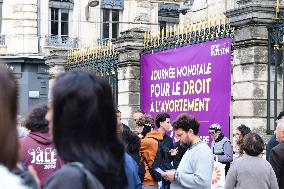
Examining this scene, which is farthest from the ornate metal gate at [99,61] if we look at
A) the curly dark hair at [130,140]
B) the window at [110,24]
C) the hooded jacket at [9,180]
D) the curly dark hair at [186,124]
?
the hooded jacket at [9,180]

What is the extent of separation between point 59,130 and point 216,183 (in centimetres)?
784

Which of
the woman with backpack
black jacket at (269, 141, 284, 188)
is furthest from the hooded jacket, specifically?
black jacket at (269, 141, 284, 188)

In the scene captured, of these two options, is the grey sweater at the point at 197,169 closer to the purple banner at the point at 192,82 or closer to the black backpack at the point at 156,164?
the black backpack at the point at 156,164

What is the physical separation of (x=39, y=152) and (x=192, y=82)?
7283 millimetres

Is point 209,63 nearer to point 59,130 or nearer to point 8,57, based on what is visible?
point 59,130

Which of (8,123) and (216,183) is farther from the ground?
(8,123)

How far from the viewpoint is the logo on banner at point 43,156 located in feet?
21.2

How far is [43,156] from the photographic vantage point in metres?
6.51

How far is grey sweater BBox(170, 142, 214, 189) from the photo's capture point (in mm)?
7309

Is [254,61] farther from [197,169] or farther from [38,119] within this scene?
→ [38,119]

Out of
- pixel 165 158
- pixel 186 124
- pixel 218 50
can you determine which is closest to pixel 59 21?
pixel 218 50

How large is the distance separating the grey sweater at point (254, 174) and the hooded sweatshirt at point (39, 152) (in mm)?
1911

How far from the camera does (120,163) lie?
3330mm

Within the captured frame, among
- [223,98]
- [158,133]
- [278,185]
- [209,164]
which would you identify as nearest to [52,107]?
[209,164]
